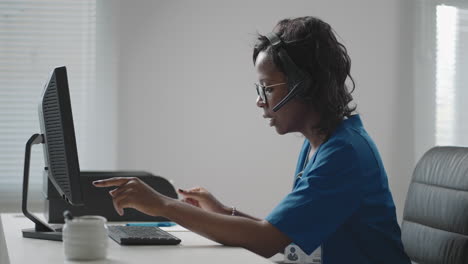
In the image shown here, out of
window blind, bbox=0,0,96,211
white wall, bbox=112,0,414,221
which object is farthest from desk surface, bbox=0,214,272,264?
white wall, bbox=112,0,414,221

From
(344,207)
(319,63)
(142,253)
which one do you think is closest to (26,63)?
(319,63)

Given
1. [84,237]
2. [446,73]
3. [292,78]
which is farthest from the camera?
[446,73]

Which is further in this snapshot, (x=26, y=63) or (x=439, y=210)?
(x=26, y=63)

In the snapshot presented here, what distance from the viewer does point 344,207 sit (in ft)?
5.74

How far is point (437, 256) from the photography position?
79.1 inches

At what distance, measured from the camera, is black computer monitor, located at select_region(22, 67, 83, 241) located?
163cm

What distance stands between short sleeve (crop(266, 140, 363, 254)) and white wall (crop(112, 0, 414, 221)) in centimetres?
194

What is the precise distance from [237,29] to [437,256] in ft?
6.62

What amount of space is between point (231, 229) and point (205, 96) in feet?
6.69

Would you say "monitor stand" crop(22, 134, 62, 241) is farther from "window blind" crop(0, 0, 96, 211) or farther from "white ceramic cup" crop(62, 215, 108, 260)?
"window blind" crop(0, 0, 96, 211)

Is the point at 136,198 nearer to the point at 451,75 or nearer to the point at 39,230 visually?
the point at 39,230

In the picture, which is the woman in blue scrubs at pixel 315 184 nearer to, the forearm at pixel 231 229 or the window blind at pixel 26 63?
the forearm at pixel 231 229

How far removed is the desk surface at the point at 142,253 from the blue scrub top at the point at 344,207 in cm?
17

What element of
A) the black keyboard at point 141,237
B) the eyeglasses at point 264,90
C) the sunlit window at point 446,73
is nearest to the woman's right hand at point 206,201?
the black keyboard at point 141,237
